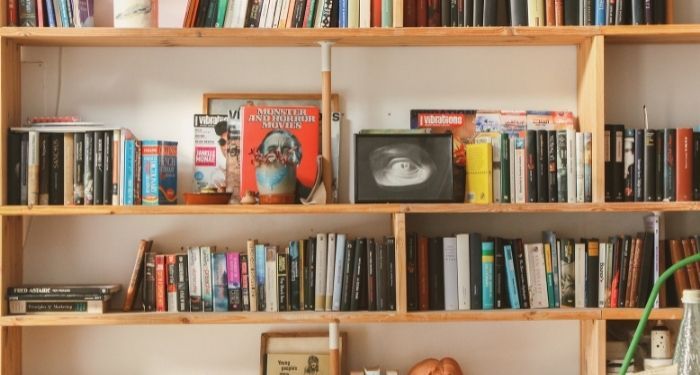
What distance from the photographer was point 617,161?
9.20 ft

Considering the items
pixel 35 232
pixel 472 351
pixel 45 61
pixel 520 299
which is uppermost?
pixel 45 61

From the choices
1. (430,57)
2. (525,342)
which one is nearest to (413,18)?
(430,57)

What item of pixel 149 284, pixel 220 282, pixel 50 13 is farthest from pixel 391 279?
pixel 50 13

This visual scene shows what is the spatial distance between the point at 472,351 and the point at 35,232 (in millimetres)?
1445

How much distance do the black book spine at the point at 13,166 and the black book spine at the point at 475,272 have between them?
4.50 feet

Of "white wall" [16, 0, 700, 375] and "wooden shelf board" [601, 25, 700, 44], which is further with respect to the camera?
"white wall" [16, 0, 700, 375]

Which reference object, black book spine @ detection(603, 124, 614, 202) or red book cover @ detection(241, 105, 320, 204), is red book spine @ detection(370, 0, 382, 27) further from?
black book spine @ detection(603, 124, 614, 202)

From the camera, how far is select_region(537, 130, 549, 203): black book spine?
2.79m

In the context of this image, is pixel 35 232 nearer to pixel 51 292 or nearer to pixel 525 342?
pixel 51 292

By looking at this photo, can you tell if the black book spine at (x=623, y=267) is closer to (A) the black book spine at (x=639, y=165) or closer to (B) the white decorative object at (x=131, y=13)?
(A) the black book spine at (x=639, y=165)

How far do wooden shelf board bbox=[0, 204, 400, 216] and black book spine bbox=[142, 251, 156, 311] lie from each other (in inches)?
7.4

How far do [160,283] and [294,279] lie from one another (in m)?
0.41

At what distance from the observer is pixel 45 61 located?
2.94 metres

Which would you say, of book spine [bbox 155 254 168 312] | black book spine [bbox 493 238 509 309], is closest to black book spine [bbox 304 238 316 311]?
book spine [bbox 155 254 168 312]
